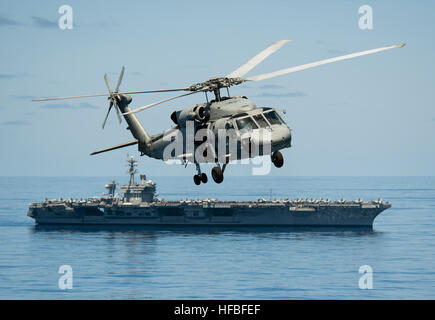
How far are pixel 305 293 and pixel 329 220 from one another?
24922mm

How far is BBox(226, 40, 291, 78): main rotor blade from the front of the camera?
23.1 metres

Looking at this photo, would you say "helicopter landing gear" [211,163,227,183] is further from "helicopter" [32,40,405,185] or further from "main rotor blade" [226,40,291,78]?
"main rotor blade" [226,40,291,78]

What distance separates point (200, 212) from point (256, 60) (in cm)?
8283

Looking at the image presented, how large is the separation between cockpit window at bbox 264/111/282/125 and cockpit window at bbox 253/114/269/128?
166 mm

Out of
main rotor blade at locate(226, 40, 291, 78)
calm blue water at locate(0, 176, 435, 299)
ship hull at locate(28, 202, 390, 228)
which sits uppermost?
ship hull at locate(28, 202, 390, 228)

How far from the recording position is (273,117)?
21953mm

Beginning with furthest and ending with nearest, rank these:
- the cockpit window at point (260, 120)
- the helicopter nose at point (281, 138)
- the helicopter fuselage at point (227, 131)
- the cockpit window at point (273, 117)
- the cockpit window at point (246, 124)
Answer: the cockpit window at point (273, 117) < the cockpit window at point (260, 120) < the cockpit window at point (246, 124) < the helicopter nose at point (281, 138) < the helicopter fuselage at point (227, 131)

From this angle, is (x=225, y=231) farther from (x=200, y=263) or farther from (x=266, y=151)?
(x=266, y=151)

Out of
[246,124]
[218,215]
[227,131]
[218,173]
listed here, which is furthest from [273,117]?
[218,215]

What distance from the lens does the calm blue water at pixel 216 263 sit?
84.2 m

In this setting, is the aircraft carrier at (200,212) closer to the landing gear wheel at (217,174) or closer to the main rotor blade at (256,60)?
the main rotor blade at (256,60)

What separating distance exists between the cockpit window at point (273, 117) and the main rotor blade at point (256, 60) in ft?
5.83

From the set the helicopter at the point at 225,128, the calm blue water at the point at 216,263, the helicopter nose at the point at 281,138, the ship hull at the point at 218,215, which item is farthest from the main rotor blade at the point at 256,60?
the ship hull at the point at 218,215

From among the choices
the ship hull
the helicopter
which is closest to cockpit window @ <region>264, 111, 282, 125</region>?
the helicopter
